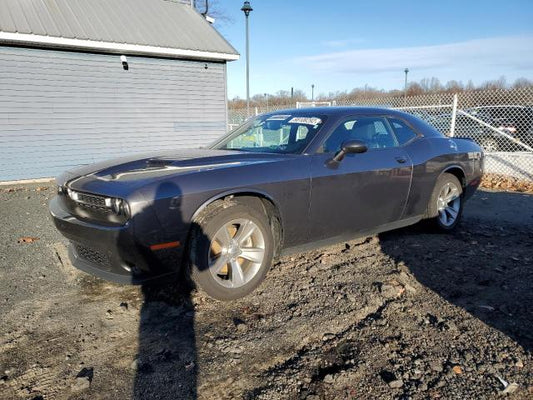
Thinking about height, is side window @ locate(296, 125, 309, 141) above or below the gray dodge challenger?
above

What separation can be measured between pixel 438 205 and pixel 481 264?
41.3 inches

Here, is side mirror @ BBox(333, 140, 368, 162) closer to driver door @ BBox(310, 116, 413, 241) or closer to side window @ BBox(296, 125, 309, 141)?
driver door @ BBox(310, 116, 413, 241)

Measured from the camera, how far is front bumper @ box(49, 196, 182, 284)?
2709 millimetres

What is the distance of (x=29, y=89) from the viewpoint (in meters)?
9.11

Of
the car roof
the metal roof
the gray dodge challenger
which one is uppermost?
the metal roof

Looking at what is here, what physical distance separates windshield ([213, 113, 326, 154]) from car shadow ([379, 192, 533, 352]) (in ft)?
5.20

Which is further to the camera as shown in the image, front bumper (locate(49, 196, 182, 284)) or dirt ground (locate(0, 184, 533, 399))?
front bumper (locate(49, 196, 182, 284))

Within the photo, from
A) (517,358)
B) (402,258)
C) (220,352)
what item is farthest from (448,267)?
(220,352)

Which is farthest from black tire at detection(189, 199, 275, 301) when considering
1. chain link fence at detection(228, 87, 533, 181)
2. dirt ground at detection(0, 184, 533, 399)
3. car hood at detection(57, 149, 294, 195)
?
chain link fence at detection(228, 87, 533, 181)

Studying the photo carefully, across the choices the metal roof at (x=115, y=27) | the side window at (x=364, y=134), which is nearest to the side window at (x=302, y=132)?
the side window at (x=364, y=134)

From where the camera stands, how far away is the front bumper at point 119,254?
8.89 feet

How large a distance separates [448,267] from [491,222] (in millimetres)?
2259

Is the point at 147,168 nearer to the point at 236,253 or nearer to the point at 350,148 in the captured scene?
the point at 236,253

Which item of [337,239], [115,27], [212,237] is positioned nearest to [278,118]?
[337,239]
